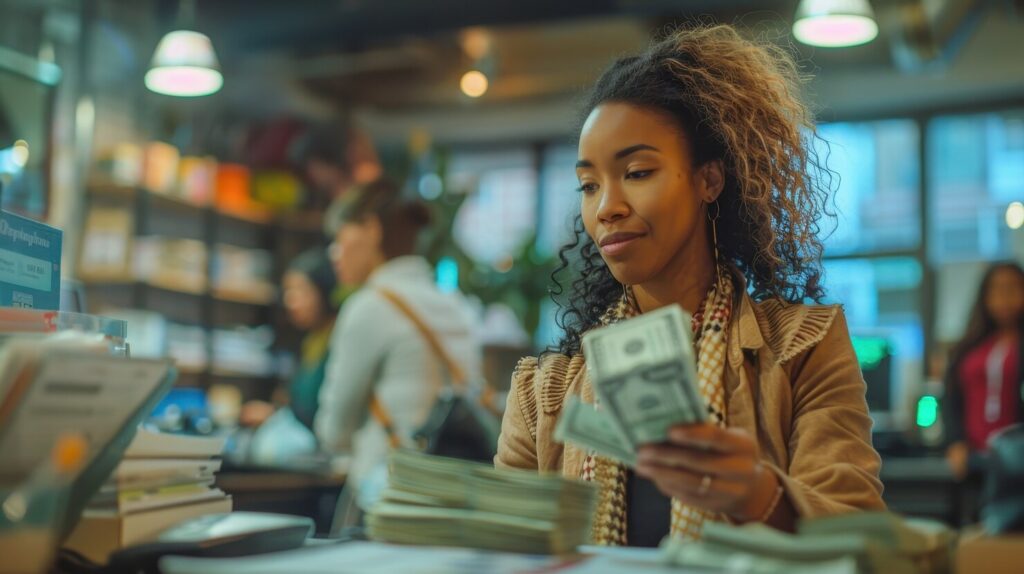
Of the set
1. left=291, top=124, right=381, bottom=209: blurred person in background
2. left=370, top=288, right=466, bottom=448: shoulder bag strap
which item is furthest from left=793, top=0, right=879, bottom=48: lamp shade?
left=291, top=124, right=381, bottom=209: blurred person in background

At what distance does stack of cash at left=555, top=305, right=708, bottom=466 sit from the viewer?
3.03 feet

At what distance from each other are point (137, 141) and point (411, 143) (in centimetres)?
223

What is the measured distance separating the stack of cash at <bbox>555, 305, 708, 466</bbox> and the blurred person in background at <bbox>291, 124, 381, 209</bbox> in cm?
707

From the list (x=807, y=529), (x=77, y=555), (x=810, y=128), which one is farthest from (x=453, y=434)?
(x=807, y=529)

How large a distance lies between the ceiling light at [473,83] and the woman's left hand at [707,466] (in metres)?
7.47

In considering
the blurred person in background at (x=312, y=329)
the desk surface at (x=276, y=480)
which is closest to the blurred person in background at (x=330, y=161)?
the blurred person in background at (x=312, y=329)

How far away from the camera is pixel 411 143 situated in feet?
27.5

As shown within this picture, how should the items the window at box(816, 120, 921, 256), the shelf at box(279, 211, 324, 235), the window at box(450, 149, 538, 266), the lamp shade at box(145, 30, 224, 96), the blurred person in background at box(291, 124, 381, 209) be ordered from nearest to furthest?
1. the lamp shade at box(145, 30, 224, 96)
2. the window at box(816, 120, 921, 256)
3. the blurred person in background at box(291, 124, 381, 209)
4. the shelf at box(279, 211, 324, 235)
5. the window at box(450, 149, 538, 266)

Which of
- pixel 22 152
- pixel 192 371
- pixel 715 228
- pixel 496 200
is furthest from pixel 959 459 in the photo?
pixel 496 200

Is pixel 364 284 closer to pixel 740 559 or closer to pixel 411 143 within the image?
pixel 740 559

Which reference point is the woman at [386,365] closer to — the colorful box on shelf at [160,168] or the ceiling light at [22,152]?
the ceiling light at [22,152]

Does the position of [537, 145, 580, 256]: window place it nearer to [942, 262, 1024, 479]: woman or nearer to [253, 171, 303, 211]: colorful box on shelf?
[253, 171, 303, 211]: colorful box on shelf

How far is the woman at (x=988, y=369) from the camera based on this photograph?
201 inches

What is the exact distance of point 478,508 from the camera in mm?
1056
